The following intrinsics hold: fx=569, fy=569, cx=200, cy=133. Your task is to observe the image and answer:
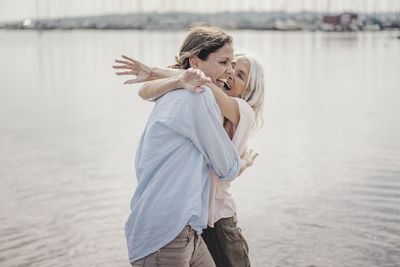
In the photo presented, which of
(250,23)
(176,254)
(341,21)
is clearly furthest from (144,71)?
(250,23)

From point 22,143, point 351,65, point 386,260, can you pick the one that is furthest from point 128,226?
point 351,65

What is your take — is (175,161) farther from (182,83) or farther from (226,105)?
(226,105)

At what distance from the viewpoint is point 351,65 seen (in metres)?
32.0

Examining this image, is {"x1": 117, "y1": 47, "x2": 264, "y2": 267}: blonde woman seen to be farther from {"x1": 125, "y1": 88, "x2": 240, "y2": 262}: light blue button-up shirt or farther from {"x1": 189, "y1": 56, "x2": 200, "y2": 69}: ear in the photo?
{"x1": 125, "y1": 88, "x2": 240, "y2": 262}: light blue button-up shirt

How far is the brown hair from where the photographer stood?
2.55m

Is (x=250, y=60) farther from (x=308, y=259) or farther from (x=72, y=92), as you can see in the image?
(x=72, y=92)

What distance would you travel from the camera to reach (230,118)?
8.75 feet

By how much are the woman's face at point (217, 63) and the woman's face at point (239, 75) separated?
0.88 ft

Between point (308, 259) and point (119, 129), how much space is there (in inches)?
292

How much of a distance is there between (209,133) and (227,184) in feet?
1.91

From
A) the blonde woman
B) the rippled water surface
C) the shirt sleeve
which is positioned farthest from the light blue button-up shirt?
the rippled water surface

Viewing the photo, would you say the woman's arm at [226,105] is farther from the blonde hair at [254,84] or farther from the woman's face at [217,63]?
the blonde hair at [254,84]

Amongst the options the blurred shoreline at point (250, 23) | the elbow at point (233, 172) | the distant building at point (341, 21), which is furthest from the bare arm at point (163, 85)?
the distant building at point (341, 21)

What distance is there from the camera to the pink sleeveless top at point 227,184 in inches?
106
